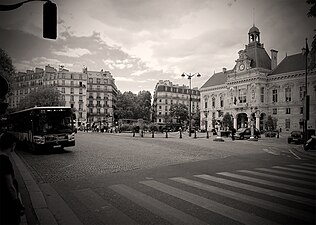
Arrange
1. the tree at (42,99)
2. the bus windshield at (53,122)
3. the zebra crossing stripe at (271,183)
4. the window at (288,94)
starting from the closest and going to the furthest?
the zebra crossing stripe at (271,183) → the bus windshield at (53,122) → the tree at (42,99) → the window at (288,94)

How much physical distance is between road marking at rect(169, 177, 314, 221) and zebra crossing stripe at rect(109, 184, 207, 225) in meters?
1.59

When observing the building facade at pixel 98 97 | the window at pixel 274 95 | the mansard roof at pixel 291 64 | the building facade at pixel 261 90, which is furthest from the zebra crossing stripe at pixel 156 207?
the building facade at pixel 98 97

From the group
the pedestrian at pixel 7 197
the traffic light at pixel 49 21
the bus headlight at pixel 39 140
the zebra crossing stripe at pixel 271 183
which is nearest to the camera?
the pedestrian at pixel 7 197

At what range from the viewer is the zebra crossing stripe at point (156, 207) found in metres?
4.32

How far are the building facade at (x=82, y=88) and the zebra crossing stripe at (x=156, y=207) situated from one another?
240 ft

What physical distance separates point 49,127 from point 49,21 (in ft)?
32.4

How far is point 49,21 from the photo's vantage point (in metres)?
5.94

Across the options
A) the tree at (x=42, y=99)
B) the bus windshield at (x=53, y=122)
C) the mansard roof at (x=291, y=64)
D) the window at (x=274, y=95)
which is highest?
the mansard roof at (x=291, y=64)

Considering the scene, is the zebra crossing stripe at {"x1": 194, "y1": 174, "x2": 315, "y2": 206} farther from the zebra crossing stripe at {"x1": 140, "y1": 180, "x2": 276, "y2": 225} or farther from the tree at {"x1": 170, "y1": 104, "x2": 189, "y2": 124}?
the tree at {"x1": 170, "y1": 104, "x2": 189, "y2": 124}

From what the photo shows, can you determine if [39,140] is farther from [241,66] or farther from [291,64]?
[241,66]

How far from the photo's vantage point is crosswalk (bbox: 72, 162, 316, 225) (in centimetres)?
441

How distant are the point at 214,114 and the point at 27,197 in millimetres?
69397

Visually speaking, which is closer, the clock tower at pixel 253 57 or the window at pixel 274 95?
the window at pixel 274 95

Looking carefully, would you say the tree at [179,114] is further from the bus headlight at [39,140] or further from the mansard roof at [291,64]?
the bus headlight at [39,140]
